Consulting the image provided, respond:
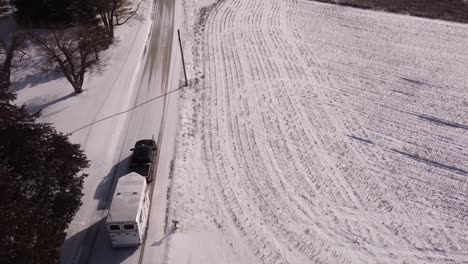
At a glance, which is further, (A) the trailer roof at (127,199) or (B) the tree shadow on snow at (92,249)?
(B) the tree shadow on snow at (92,249)

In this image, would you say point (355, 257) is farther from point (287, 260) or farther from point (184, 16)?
point (184, 16)

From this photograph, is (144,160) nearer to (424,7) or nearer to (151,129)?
(151,129)

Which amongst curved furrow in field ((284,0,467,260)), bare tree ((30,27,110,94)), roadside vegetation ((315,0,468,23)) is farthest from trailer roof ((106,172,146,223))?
roadside vegetation ((315,0,468,23))

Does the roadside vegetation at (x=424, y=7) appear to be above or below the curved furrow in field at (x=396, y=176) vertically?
above

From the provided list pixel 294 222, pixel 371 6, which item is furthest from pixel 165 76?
pixel 371 6

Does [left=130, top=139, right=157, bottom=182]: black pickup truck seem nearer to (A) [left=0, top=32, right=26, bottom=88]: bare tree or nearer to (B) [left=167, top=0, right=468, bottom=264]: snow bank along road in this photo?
(B) [left=167, top=0, right=468, bottom=264]: snow bank along road

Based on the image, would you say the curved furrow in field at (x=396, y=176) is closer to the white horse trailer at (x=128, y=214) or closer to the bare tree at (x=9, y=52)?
the white horse trailer at (x=128, y=214)

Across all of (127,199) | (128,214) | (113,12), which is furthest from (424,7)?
(128,214)

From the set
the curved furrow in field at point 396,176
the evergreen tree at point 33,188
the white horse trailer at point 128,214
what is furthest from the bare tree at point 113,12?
the white horse trailer at point 128,214
